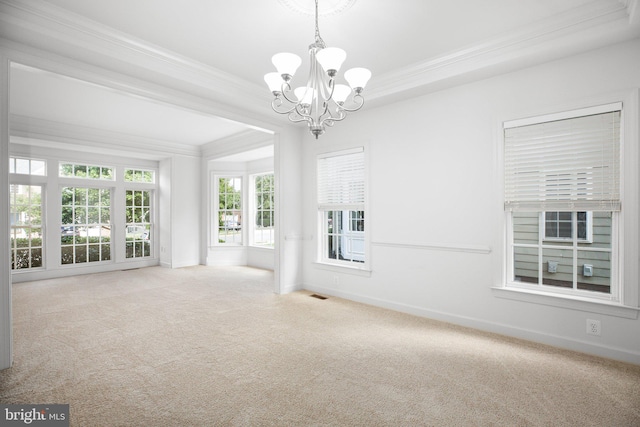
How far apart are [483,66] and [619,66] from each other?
1.03m

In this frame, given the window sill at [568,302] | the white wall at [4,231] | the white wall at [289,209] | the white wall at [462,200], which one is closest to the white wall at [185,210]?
the white wall at [289,209]

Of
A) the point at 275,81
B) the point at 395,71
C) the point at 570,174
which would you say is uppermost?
the point at 395,71

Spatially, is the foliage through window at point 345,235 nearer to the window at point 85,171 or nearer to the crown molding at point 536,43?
the crown molding at point 536,43

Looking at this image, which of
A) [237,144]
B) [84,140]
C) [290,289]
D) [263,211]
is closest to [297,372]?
[290,289]

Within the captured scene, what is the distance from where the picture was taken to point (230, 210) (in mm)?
7766

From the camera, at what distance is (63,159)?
626 cm

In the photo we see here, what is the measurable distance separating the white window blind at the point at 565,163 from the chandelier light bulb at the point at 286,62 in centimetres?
229

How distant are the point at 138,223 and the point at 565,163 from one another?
7757 mm

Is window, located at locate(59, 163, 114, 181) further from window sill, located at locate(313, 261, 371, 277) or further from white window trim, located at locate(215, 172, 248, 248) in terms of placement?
window sill, located at locate(313, 261, 371, 277)

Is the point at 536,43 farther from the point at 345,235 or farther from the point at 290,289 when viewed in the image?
the point at 290,289

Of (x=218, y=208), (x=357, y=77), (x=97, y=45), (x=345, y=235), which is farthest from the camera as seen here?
(x=218, y=208)

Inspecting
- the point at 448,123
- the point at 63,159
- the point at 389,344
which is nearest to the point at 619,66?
the point at 448,123

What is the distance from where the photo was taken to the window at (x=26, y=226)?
5.86m

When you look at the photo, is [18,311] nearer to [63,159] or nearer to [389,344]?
[63,159]
